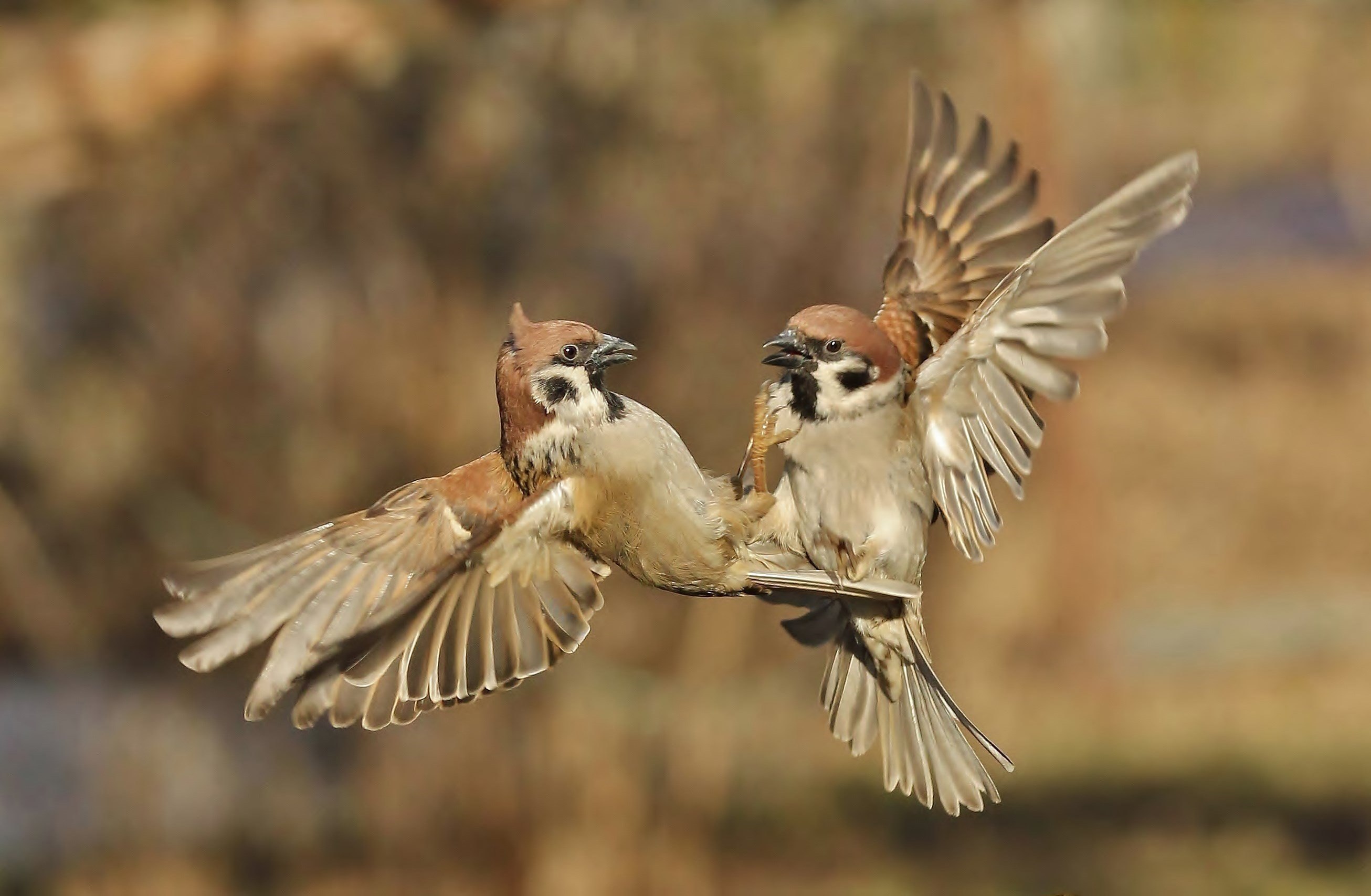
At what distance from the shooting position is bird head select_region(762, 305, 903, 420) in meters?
2.87

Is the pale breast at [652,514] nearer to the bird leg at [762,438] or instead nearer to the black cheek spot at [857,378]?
the bird leg at [762,438]

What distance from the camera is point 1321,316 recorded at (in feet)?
32.7

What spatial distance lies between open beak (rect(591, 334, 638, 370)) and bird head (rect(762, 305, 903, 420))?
0.24 meters

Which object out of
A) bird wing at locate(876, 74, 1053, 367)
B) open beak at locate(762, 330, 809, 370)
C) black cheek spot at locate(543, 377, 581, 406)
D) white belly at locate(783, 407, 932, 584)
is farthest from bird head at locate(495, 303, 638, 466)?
bird wing at locate(876, 74, 1053, 367)

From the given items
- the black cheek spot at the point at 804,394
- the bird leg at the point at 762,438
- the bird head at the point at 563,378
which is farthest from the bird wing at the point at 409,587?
the black cheek spot at the point at 804,394

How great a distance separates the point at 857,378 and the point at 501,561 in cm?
70

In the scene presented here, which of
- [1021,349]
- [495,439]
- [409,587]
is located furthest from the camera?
[495,439]

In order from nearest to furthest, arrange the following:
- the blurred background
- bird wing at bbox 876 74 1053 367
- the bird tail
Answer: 1. the bird tail
2. bird wing at bbox 876 74 1053 367
3. the blurred background

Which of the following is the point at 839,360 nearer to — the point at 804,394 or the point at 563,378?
the point at 804,394

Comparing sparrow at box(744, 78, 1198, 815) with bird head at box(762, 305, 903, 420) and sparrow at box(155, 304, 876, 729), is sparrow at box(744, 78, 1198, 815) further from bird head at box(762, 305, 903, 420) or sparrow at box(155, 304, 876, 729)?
sparrow at box(155, 304, 876, 729)

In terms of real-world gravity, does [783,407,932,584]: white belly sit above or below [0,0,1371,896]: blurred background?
below

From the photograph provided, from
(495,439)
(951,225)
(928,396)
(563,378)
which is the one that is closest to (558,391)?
(563,378)

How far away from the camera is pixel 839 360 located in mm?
2877

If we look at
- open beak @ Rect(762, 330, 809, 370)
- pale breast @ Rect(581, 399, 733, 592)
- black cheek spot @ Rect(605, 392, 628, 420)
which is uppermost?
A: open beak @ Rect(762, 330, 809, 370)
